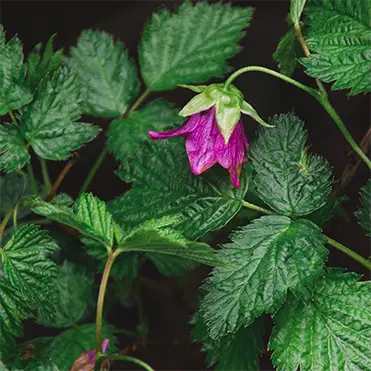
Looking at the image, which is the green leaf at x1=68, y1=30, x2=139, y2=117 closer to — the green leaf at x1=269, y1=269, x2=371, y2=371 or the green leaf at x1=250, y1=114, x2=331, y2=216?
the green leaf at x1=250, y1=114, x2=331, y2=216

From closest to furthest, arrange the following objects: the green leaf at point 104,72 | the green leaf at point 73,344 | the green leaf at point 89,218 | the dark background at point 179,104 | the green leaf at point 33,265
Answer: the green leaf at point 89,218 → the green leaf at point 33,265 → the green leaf at point 73,344 → the green leaf at point 104,72 → the dark background at point 179,104

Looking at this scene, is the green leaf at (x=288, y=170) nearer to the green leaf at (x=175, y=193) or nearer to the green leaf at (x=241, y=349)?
the green leaf at (x=175, y=193)

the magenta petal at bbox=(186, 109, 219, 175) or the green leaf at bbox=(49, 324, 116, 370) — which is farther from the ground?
the magenta petal at bbox=(186, 109, 219, 175)

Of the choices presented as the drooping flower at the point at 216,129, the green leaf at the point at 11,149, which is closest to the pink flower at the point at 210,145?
the drooping flower at the point at 216,129

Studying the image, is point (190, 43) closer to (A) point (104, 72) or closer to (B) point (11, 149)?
(A) point (104, 72)

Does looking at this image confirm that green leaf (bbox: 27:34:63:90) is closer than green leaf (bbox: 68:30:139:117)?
Yes

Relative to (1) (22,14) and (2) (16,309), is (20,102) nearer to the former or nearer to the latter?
(2) (16,309)

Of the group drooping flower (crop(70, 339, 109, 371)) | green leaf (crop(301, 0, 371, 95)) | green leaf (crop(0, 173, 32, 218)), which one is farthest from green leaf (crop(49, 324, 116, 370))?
green leaf (crop(301, 0, 371, 95))
